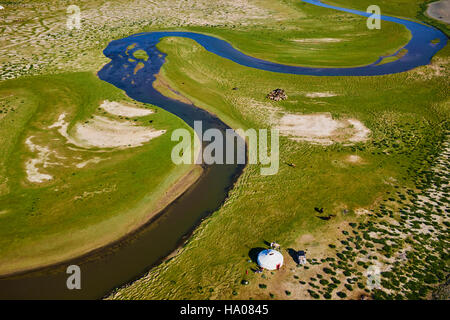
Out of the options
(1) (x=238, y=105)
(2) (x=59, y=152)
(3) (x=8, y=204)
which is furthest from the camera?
(1) (x=238, y=105)

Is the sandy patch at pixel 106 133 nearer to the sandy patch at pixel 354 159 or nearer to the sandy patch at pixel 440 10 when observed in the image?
the sandy patch at pixel 354 159

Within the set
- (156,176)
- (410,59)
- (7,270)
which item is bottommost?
(7,270)

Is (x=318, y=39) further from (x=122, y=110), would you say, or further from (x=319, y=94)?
(x=122, y=110)

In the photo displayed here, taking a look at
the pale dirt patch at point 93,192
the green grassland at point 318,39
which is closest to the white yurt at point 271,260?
the pale dirt patch at point 93,192
